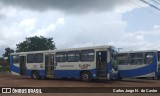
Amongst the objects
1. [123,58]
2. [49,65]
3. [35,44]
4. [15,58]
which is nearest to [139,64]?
[123,58]

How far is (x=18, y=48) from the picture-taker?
87.9m

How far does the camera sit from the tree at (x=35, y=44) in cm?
8776

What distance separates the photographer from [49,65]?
93.6 feet

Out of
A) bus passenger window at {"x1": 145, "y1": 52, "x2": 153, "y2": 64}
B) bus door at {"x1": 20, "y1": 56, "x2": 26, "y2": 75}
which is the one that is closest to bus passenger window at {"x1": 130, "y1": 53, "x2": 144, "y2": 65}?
bus passenger window at {"x1": 145, "y1": 52, "x2": 153, "y2": 64}

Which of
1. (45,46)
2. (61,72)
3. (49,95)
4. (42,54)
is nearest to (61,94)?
(49,95)

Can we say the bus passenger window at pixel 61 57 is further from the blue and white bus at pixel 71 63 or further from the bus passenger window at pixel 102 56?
the bus passenger window at pixel 102 56

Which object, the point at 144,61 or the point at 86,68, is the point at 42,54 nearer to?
the point at 86,68

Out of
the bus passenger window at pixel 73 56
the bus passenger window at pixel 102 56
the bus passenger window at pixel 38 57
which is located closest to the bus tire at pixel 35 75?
the bus passenger window at pixel 38 57

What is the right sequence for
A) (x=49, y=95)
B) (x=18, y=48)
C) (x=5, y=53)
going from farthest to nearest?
(x=5, y=53)
(x=18, y=48)
(x=49, y=95)

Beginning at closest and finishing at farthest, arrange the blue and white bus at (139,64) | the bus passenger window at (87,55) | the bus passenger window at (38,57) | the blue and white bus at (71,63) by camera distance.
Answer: the blue and white bus at (71,63), the bus passenger window at (87,55), the blue and white bus at (139,64), the bus passenger window at (38,57)

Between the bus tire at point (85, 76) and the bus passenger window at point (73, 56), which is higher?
the bus passenger window at point (73, 56)

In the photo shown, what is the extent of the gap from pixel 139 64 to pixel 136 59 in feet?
1.91

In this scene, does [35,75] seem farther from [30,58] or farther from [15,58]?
[15,58]

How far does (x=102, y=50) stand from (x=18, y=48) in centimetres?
6602
